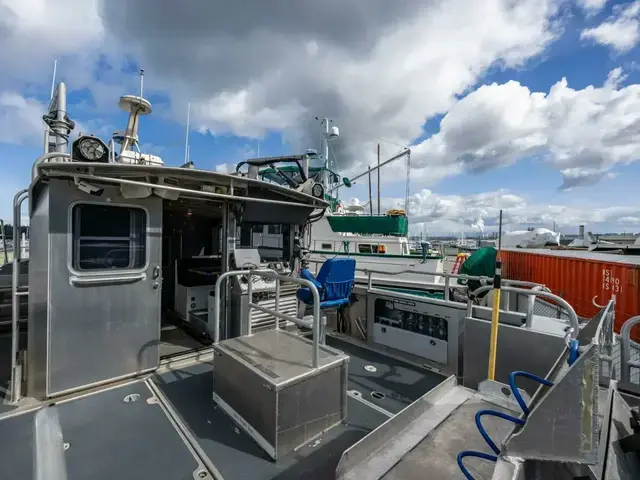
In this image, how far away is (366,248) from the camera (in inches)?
424

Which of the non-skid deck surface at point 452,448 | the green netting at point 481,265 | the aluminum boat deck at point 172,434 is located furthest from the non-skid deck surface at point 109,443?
the green netting at point 481,265

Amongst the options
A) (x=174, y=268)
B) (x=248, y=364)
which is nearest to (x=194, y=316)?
(x=174, y=268)

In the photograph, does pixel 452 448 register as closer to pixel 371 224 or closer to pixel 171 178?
pixel 171 178

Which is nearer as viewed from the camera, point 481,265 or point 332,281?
point 332,281

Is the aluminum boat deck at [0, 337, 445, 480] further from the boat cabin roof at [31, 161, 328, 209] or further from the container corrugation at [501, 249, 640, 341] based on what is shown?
the container corrugation at [501, 249, 640, 341]

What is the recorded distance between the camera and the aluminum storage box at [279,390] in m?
2.14

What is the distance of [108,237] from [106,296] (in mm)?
573

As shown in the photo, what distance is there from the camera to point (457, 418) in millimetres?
1642

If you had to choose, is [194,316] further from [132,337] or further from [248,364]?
[248,364]

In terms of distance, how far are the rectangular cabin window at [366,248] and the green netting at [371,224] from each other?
42 cm

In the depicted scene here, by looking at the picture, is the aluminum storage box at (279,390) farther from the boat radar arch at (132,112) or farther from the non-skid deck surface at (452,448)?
A: the boat radar arch at (132,112)

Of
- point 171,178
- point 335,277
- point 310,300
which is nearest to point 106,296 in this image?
point 171,178

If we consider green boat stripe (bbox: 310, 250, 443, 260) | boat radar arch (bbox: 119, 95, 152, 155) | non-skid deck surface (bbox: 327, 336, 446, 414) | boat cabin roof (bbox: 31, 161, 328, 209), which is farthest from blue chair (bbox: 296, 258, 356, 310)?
green boat stripe (bbox: 310, 250, 443, 260)

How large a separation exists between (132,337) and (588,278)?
8.10 metres
